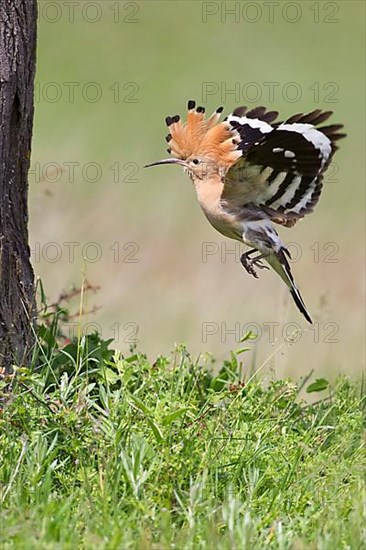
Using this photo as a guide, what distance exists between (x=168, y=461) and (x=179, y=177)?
879 cm

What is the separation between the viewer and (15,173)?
5363mm

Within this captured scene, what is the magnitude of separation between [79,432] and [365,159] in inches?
400

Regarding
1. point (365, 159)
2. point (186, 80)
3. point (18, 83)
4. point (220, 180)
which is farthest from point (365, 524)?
point (186, 80)

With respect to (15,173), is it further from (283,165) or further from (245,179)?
(283,165)

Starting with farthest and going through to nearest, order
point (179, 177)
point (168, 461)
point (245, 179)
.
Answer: point (179, 177)
point (245, 179)
point (168, 461)

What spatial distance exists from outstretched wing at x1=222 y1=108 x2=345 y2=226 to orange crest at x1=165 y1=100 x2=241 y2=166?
6 cm

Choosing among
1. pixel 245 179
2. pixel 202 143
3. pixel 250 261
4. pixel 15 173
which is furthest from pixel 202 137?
pixel 15 173

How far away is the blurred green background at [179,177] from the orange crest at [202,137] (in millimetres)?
758

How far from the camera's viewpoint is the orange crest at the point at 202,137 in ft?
18.2

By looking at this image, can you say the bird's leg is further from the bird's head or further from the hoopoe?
the bird's head

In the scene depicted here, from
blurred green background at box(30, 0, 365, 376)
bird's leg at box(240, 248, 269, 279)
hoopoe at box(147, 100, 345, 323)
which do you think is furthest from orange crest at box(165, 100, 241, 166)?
blurred green background at box(30, 0, 365, 376)

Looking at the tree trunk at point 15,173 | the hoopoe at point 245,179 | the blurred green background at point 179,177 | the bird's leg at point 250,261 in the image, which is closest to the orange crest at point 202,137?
the hoopoe at point 245,179

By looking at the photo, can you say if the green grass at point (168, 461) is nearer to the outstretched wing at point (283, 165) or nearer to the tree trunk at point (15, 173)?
the tree trunk at point (15, 173)

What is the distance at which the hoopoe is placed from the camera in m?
5.42
